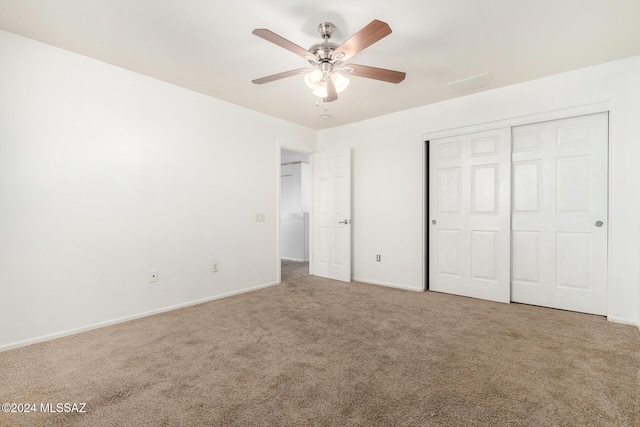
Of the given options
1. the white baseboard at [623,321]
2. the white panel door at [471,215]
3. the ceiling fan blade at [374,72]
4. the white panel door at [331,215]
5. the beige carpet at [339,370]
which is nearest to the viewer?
the beige carpet at [339,370]

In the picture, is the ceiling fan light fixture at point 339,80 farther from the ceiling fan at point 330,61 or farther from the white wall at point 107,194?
the white wall at point 107,194

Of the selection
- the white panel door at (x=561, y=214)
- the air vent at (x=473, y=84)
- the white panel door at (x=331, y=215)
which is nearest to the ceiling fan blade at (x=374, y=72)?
the air vent at (x=473, y=84)

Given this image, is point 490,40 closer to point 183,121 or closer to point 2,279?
point 183,121

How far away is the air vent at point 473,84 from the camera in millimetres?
3189

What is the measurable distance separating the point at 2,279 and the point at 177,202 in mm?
1508

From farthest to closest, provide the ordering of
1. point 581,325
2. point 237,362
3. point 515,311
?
point 515,311 → point 581,325 → point 237,362

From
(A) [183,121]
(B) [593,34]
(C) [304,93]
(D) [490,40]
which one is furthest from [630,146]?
(A) [183,121]

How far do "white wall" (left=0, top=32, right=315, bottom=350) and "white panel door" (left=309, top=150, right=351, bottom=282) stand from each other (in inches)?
52.7

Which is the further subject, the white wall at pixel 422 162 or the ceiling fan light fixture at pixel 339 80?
the white wall at pixel 422 162

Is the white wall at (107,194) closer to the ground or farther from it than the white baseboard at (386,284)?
farther from it

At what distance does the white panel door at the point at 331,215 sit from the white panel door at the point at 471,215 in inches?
49.3

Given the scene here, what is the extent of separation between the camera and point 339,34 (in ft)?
7.76

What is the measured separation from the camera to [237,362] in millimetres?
2148

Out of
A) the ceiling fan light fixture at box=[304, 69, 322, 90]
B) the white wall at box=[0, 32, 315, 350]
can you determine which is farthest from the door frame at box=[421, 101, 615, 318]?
the white wall at box=[0, 32, 315, 350]
